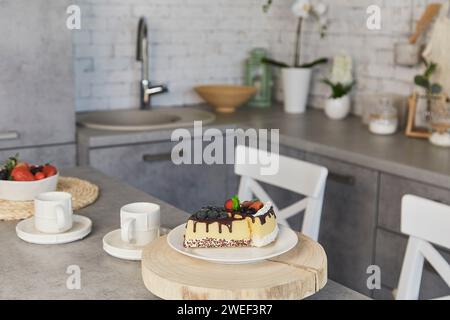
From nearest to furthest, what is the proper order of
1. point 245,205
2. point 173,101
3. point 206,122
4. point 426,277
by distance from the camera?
1. point 245,205
2. point 426,277
3. point 206,122
4. point 173,101

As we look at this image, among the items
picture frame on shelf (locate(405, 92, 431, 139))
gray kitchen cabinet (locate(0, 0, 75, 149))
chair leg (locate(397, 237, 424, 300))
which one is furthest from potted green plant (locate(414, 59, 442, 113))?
gray kitchen cabinet (locate(0, 0, 75, 149))

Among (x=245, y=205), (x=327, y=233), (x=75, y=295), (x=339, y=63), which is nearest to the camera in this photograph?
(x=75, y=295)

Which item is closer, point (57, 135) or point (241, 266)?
point (241, 266)

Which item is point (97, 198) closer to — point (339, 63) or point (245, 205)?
point (245, 205)

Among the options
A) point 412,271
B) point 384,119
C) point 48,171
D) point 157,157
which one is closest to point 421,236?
point 412,271

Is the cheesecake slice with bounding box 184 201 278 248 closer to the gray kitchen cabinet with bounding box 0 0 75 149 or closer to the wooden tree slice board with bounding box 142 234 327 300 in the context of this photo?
the wooden tree slice board with bounding box 142 234 327 300

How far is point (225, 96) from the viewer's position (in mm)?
3797

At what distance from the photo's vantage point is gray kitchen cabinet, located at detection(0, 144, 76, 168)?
3.08 m

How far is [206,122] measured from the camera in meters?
3.48

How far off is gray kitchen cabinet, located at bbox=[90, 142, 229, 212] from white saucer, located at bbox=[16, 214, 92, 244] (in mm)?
1338

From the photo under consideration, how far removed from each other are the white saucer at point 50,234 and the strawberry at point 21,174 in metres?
0.19

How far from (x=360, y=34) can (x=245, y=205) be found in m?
2.44

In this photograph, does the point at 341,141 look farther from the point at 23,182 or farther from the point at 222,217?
the point at 222,217

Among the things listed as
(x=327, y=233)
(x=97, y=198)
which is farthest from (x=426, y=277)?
(x=97, y=198)
